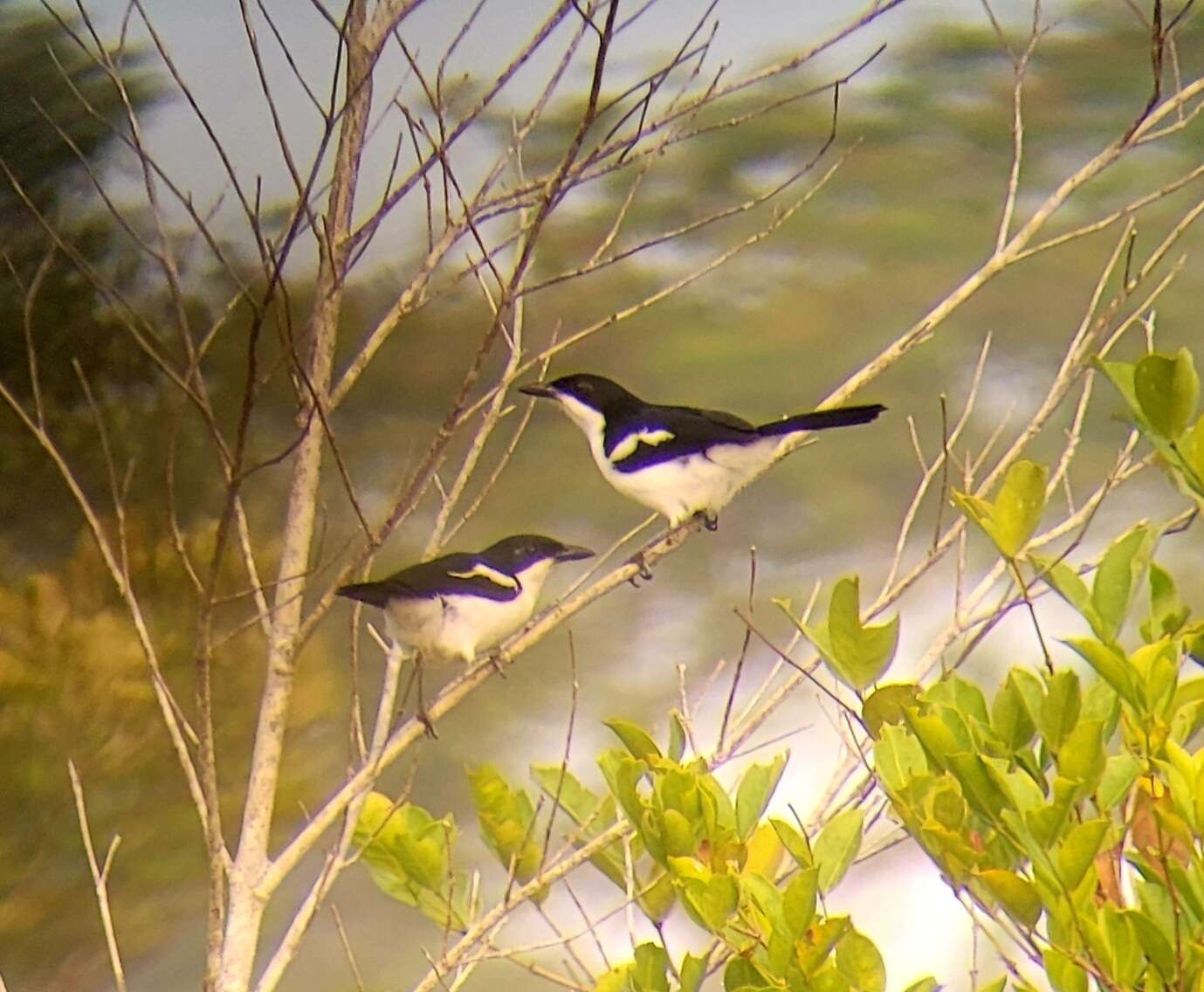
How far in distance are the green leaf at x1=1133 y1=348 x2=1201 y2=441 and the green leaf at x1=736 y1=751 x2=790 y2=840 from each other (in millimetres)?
340

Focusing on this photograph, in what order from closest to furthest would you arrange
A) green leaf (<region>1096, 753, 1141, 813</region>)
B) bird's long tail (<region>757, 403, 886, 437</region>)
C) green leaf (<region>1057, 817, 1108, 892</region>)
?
green leaf (<region>1057, 817, 1108, 892</region>), green leaf (<region>1096, 753, 1141, 813</region>), bird's long tail (<region>757, 403, 886, 437</region>)

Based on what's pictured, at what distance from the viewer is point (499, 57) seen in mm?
1535

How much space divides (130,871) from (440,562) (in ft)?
1.74

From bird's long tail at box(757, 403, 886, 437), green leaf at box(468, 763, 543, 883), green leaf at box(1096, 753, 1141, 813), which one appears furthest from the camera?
green leaf at box(468, 763, 543, 883)

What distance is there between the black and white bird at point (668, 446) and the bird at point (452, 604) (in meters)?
0.15

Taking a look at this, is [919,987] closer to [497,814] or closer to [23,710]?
[497,814]

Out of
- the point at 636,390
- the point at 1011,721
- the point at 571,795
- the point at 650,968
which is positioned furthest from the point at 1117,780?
the point at 636,390

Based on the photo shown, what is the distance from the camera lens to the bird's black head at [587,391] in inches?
54.9

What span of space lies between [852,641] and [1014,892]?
0.57 ft

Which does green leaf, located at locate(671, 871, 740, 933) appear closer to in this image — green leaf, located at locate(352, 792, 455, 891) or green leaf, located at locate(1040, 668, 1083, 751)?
green leaf, located at locate(1040, 668, 1083, 751)

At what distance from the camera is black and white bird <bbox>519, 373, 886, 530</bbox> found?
126 cm

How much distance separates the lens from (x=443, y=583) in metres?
1.27

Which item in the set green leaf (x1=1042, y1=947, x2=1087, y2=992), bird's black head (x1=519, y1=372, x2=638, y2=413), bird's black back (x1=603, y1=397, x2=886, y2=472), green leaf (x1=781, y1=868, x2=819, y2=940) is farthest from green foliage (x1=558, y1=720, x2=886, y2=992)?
bird's black head (x1=519, y1=372, x2=638, y2=413)

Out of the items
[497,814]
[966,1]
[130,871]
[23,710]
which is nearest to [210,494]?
[23,710]
